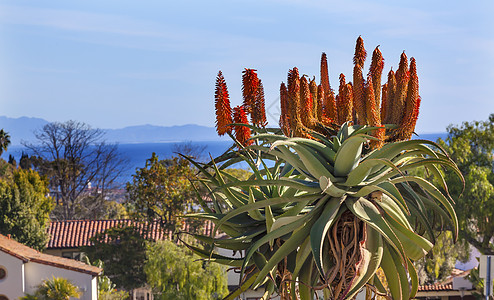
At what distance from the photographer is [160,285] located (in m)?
28.5

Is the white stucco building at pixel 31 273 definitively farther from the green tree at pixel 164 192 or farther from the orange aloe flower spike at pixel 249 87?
the orange aloe flower spike at pixel 249 87

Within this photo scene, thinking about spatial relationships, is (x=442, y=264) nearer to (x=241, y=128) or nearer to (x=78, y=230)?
(x=78, y=230)

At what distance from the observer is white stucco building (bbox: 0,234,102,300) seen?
1075 inches

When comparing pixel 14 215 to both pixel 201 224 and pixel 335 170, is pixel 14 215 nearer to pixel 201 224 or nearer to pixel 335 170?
pixel 201 224

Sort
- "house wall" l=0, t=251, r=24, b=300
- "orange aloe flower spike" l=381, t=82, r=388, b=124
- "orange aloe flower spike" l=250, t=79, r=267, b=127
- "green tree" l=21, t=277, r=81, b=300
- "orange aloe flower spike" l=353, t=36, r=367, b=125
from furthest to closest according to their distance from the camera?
"house wall" l=0, t=251, r=24, b=300
"green tree" l=21, t=277, r=81, b=300
"orange aloe flower spike" l=381, t=82, r=388, b=124
"orange aloe flower spike" l=250, t=79, r=267, b=127
"orange aloe flower spike" l=353, t=36, r=367, b=125

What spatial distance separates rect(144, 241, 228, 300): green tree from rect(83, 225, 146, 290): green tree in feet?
19.1

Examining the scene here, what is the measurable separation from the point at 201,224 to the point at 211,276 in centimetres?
804

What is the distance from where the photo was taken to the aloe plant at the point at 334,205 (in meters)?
4.50

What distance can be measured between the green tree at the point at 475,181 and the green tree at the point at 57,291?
17.1m

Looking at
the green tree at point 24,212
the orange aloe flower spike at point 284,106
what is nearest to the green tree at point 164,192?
the green tree at point 24,212

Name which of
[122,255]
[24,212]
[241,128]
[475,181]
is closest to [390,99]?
[241,128]

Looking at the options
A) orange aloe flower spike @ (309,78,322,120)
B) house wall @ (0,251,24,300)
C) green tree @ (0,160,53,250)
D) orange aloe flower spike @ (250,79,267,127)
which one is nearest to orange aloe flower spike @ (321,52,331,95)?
orange aloe flower spike @ (309,78,322,120)

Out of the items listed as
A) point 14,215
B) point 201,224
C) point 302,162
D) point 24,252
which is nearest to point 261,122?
point 302,162

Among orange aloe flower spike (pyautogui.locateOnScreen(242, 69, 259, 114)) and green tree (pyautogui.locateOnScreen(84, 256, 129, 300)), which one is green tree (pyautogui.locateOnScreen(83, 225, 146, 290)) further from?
orange aloe flower spike (pyautogui.locateOnScreen(242, 69, 259, 114))
